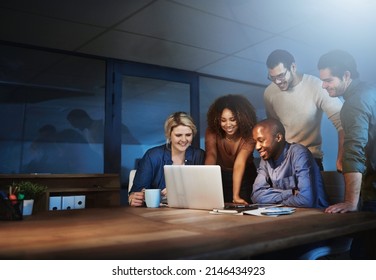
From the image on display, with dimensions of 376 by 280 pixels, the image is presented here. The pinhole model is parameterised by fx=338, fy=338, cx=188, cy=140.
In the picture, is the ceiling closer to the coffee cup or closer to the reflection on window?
the reflection on window

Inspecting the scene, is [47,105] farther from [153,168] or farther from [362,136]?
[362,136]

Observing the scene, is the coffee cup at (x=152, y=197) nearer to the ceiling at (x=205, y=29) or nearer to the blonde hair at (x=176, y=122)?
the blonde hair at (x=176, y=122)

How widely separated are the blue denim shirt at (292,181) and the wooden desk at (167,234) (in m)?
0.37

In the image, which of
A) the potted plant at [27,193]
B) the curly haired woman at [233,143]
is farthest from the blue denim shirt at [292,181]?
the potted plant at [27,193]

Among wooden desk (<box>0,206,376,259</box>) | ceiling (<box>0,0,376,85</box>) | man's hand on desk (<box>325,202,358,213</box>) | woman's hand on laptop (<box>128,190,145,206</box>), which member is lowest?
wooden desk (<box>0,206,376,259</box>)

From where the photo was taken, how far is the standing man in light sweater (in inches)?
78.2

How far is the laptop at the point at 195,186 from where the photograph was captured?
155cm

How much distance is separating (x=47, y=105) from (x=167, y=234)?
8.47 metres

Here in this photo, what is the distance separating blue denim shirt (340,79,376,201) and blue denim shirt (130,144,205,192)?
3.44ft

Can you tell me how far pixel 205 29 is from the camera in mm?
2811

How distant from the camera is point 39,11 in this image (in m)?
2.54

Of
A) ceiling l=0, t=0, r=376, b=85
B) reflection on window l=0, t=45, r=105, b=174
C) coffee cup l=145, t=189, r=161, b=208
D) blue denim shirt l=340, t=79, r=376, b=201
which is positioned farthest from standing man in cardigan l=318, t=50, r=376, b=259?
reflection on window l=0, t=45, r=105, b=174

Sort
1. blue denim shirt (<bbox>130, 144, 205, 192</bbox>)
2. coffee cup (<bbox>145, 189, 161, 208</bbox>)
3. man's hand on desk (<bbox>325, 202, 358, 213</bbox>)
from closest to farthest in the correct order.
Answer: man's hand on desk (<bbox>325, 202, 358, 213</bbox>) < coffee cup (<bbox>145, 189, 161, 208</bbox>) < blue denim shirt (<bbox>130, 144, 205, 192</bbox>)

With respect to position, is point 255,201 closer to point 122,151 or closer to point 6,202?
point 6,202
